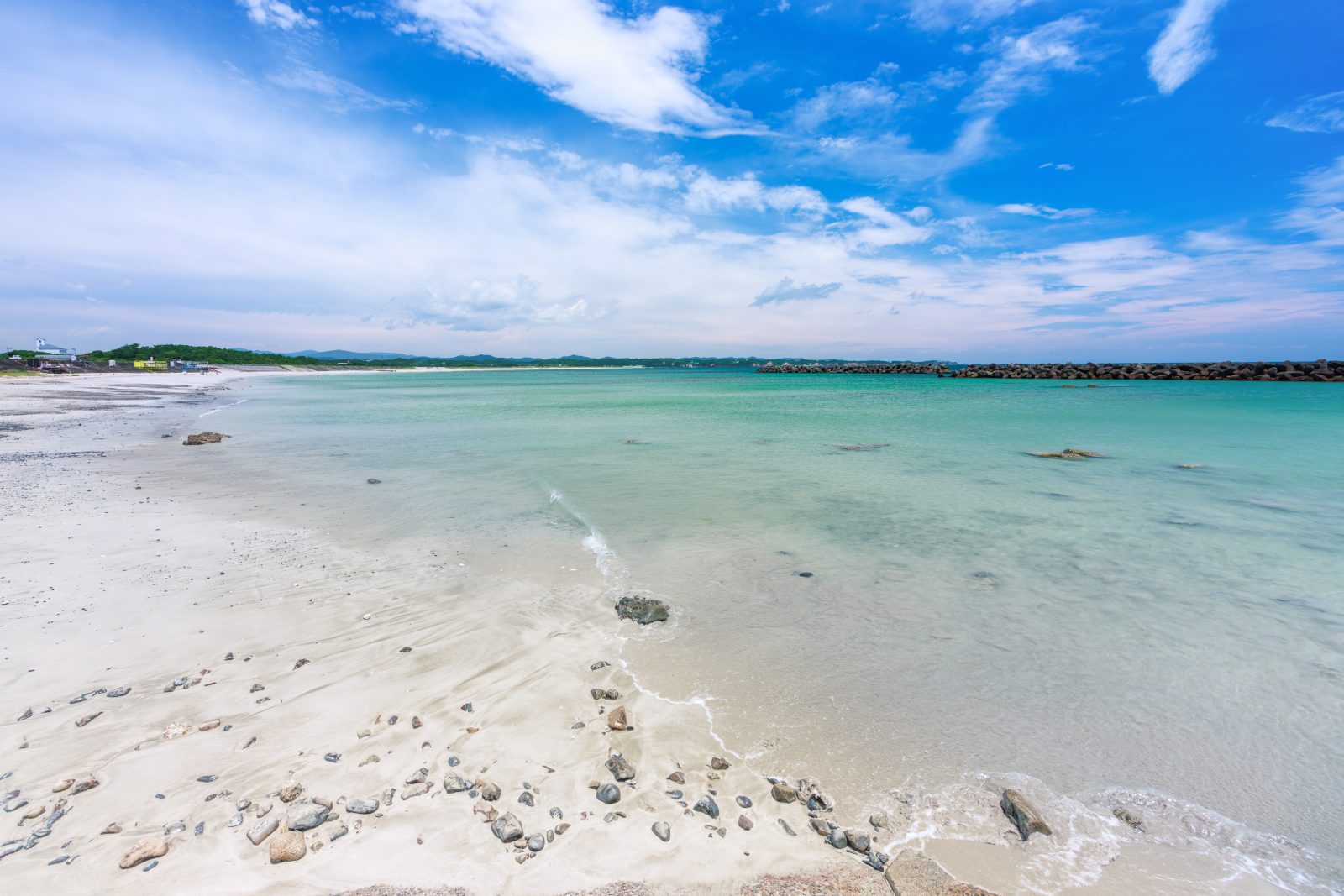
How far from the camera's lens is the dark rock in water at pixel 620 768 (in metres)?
4.08

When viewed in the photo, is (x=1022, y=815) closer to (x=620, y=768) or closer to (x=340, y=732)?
(x=620, y=768)

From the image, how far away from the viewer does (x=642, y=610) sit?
6.98 m

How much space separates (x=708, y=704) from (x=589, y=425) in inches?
1013

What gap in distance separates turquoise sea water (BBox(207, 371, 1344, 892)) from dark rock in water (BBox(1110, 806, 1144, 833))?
87 mm

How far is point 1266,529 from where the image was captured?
1057 cm

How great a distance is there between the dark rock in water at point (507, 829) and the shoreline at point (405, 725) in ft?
0.20

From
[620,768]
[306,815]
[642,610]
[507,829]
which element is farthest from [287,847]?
[642,610]

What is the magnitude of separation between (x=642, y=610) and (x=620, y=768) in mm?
2873

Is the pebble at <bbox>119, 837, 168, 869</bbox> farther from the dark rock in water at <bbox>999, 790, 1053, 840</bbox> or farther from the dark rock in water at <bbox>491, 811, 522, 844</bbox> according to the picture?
Result: the dark rock in water at <bbox>999, 790, 1053, 840</bbox>

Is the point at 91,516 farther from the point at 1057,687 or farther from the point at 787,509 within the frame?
the point at 1057,687

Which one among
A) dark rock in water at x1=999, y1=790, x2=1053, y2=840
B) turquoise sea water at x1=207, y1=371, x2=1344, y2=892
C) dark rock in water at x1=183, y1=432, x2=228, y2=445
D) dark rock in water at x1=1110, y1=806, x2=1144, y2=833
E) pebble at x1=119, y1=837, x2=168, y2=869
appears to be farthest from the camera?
dark rock in water at x1=183, y1=432, x2=228, y2=445

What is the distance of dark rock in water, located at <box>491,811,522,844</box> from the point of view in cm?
346

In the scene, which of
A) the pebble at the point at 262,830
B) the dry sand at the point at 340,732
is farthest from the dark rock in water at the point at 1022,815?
the pebble at the point at 262,830

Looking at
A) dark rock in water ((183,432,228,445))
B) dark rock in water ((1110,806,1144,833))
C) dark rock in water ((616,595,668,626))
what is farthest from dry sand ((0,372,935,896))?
dark rock in water ((183,432,228,445))
